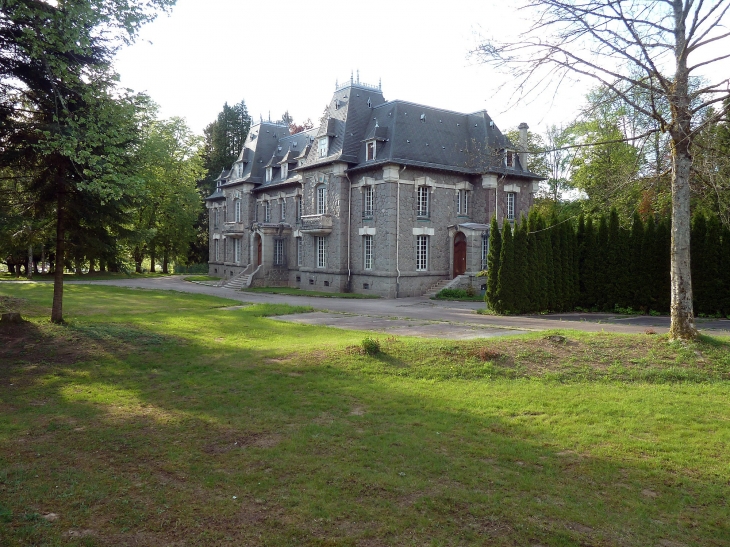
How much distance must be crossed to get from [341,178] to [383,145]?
3.30m

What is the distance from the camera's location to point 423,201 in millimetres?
32156

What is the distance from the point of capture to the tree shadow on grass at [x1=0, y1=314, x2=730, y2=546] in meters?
4.48

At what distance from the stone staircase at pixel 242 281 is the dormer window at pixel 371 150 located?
12312 millimetres

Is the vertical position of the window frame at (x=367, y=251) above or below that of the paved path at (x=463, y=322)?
above

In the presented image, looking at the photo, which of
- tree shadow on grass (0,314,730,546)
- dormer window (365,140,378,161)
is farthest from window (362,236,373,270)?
tree shadow on grass (0,314,730,546)

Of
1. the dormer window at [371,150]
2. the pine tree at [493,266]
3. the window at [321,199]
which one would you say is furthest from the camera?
the window at [321,199]

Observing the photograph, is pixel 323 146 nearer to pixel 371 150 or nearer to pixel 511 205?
pixel 371 150

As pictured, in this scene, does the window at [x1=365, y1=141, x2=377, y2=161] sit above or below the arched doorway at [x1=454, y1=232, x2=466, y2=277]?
above

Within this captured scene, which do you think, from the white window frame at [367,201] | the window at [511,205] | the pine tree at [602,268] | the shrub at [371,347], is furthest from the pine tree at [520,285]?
the window at [511,205]

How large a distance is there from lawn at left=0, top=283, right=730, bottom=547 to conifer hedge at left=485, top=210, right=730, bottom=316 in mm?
10154

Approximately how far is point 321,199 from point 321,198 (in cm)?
8

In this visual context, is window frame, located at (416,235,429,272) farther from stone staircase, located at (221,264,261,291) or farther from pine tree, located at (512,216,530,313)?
stone staircase, located at (221,264,261,291)

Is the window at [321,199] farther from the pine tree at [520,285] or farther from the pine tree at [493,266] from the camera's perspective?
the pine tree at [520,285]

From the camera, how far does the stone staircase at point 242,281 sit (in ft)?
126
